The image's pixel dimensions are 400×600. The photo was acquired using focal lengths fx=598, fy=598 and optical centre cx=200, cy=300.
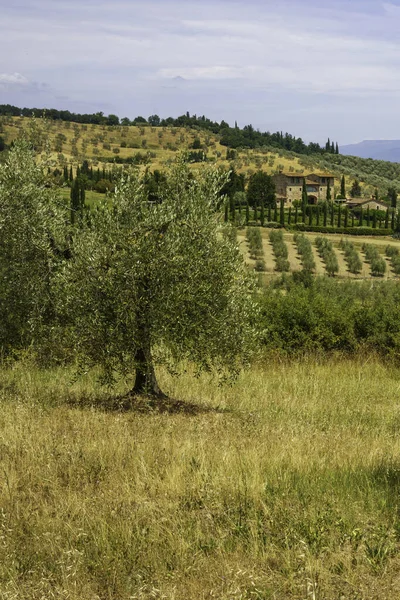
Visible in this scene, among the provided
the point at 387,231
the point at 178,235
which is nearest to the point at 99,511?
the point at 178,235

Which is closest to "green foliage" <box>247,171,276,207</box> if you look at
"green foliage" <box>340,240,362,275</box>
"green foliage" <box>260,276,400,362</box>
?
"green foliage" <box>340,240,362,275</box>

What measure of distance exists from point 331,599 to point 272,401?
923 centimetres

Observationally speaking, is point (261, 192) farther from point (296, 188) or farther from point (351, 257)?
point (351, 257)

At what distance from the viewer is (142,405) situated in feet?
40.2

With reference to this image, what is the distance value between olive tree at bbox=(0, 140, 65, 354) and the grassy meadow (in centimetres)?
345

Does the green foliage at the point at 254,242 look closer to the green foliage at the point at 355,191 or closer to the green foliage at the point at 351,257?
the green foliage at the point at 351,257

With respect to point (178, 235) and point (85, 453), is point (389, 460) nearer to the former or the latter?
point (85, 453)

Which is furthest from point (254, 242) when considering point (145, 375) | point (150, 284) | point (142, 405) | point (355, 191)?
point (150, 284)

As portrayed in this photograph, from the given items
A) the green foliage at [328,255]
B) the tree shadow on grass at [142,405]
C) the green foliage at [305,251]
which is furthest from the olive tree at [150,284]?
the green foliage at [328,255]

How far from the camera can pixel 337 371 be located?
1825 centimetres

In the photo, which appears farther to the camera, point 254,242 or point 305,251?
point 254,242

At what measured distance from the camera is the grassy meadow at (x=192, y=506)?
5.46 m

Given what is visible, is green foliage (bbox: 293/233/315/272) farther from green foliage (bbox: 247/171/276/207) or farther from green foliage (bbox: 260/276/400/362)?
green foliage (bbox: 260/276/400/362)

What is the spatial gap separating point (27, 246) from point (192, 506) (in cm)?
943
